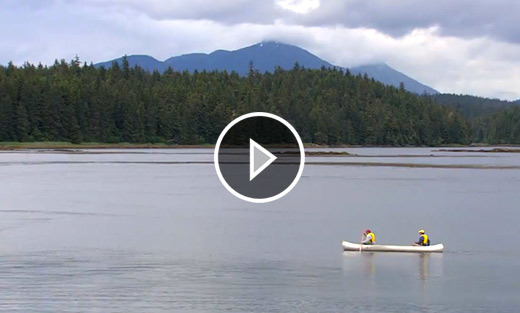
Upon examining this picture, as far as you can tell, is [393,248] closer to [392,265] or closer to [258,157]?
[392,265]

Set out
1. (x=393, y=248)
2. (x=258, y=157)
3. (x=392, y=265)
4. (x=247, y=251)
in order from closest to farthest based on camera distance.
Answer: (x=258, y=157) → (x=392, y=265) → (x=393, y=248) → (x=247, y=251)

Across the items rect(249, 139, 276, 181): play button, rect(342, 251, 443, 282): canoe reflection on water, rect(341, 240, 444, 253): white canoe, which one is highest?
rect(249, 139, 276, 181): play button

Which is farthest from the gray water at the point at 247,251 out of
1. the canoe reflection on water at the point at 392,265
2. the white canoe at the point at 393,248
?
the white canoe at the point at 393,248

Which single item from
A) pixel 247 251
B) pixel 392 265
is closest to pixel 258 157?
pixel 392 265

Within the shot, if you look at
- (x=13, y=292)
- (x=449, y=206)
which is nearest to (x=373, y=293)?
(x=13, y=292)

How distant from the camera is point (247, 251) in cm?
3612

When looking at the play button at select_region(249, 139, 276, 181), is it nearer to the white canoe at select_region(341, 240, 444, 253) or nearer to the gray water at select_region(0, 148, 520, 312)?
the gray water at select_region(0, 148, 520, 312)

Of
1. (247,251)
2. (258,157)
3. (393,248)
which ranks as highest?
(258,157)

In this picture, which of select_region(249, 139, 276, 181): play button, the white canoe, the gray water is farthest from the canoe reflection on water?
select_region(249, 139, 276, 181): play button

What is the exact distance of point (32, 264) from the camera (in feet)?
105

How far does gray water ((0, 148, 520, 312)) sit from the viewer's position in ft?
87.0

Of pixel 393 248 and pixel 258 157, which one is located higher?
pixel 258 157

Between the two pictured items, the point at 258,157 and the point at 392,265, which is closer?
the point at 258,157

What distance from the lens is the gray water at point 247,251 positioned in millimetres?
26531
